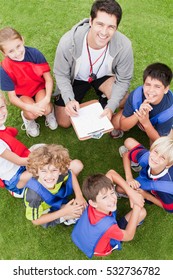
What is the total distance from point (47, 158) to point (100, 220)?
63 centimetres

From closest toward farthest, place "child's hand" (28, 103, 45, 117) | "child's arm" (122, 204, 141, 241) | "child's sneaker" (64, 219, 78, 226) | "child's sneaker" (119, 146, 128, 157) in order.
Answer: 1. "child's arm" (122, 204, 141, 241)
2. "child's sneaker" (64, 219, 78, 226)
3. "child's hand" (28, 103, 45, 117)
4. "child's sneaker" (119, 146, 128, 157)

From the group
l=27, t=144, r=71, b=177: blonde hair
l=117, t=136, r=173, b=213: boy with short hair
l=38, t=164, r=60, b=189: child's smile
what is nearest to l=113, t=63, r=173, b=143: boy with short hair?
l=117, t=136, r=173, b=213: boy with short hair

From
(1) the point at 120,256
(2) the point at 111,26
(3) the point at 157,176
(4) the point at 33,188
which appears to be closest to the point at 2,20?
(2) the point at 111,26

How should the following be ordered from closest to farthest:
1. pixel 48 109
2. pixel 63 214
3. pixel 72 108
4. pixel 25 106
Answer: pixel 63 214 < pixel 72 108 < pixel 25 106 < pixel 48 109

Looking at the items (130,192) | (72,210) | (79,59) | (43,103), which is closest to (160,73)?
(79,59)

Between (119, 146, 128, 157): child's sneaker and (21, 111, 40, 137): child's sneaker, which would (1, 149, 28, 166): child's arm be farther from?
(119, 146, 128, 157): child's sneaker

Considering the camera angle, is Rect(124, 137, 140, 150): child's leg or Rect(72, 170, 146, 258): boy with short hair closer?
Rect(72, 170, 146, 258): boy with short hair

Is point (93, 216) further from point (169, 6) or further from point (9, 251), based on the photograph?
point (169, 6)

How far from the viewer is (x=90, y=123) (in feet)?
10.8

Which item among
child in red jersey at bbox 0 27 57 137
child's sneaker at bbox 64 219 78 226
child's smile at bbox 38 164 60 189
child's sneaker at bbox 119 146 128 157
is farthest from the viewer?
child's sneaker at bbox 119 146 128 157

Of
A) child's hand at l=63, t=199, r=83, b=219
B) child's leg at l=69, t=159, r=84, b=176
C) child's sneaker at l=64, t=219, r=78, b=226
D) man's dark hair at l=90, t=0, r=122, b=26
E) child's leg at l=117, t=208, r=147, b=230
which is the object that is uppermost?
man's dark hair at l=90, t=0, r=122, b=26

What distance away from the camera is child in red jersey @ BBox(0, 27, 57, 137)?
10.4 ft

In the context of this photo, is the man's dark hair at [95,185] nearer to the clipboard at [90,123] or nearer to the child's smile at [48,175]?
the child's smile at [48,175]

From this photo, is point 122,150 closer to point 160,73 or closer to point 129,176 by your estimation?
point 129,176
